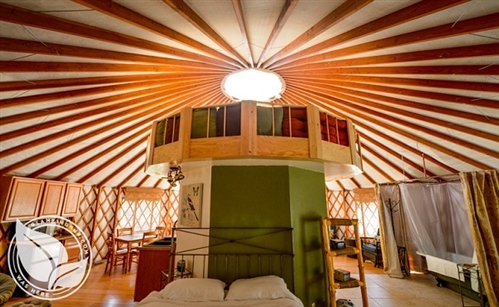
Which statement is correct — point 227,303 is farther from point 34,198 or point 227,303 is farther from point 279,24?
point 34,198

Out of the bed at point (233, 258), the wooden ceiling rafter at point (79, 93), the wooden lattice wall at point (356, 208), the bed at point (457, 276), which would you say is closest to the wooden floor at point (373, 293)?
the bed at point (457, 276)

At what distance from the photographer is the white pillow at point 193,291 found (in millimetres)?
2291

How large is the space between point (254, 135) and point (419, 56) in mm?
1841

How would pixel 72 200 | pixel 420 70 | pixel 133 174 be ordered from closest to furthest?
pixel 420 70
pixel 72 200
pixel 133 174

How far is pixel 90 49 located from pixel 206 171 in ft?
6.14

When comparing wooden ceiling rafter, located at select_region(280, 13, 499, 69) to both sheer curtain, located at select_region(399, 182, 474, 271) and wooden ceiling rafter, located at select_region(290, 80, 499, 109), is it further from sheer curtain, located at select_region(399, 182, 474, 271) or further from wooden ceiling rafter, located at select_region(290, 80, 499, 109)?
sheer curtain, located at select_region(399, 182, 474, 271)

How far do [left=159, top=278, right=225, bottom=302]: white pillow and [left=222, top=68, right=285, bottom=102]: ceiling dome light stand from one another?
8.40ft

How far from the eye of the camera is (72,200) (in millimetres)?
5512

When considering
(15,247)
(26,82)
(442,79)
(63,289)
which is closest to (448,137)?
(442,79)

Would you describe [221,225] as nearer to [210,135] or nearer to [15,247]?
[210,135]

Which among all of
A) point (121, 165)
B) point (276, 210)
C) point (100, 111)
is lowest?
point (276, 210)

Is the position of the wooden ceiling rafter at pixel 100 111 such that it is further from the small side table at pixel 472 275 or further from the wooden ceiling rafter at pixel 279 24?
the small side table at pixel 472 275

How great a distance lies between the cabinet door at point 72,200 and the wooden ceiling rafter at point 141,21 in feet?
16.5

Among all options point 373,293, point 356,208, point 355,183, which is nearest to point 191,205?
point 373,293
